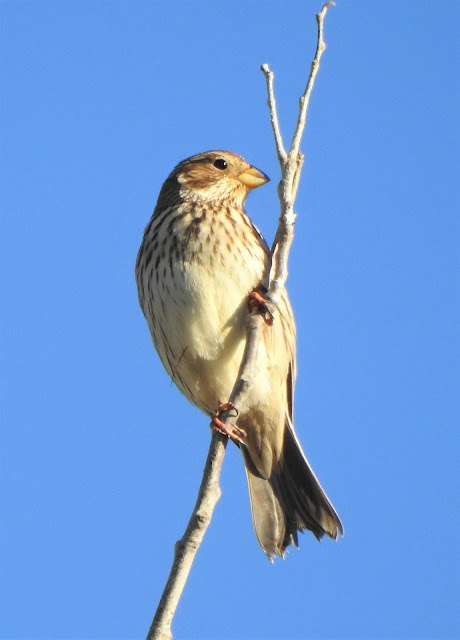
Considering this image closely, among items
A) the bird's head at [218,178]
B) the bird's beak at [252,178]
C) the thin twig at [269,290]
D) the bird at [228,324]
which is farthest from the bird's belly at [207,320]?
the bird's beak at [252,178]

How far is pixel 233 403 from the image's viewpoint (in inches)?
159

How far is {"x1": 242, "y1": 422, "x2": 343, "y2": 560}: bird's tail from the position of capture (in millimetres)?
5551

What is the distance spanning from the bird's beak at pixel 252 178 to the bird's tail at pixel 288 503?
1509 mm

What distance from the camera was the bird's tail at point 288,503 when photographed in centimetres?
555

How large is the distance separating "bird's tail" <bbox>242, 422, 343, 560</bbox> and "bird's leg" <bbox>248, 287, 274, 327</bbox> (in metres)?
1.01

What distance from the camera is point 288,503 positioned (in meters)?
5.73

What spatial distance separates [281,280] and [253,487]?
1.88 metres

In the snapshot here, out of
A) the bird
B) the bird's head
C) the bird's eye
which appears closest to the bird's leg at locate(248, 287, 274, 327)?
the bird

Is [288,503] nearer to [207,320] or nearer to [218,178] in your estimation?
[207,320]

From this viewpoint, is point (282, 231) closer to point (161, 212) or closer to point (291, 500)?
point (161, 212)

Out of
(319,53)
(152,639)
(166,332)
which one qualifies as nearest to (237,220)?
(166,332)

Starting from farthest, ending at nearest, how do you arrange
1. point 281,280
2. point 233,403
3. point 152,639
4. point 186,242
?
point 186,242 → point 281,280 → point 233,403 → point 152,639

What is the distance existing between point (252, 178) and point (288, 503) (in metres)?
2.01

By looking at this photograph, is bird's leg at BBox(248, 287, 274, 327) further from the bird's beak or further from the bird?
the bird's beak
